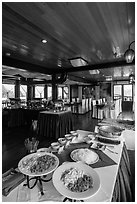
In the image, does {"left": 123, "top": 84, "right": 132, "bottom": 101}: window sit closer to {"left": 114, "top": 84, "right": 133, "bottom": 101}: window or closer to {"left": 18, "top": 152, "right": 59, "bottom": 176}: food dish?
{"left": 114, "top": 84, "right": 133, "bottom": 101}: window

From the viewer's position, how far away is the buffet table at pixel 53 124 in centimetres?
324

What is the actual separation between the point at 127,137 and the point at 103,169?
1.52 m

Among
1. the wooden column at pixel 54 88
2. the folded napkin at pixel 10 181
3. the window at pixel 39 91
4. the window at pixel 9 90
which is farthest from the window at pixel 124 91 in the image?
the folded napkin at pixel 10 181

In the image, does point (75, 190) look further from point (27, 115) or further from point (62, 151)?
point (27, 115)

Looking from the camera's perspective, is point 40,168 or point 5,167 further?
point 5,167

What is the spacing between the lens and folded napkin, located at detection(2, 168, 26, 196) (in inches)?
23.7

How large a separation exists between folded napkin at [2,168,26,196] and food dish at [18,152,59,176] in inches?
3.6

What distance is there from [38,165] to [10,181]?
7.4 inches

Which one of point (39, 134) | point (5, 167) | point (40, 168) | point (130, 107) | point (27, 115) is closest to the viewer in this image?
point (40, 168)

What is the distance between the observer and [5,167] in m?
1.92

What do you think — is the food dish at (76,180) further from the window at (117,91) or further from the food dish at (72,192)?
the window at (117,91)

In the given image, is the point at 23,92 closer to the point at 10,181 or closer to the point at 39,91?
the point at 39,91

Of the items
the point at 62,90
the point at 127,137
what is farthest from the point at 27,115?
the point at 62,90

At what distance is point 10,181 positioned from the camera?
2.16 ft
